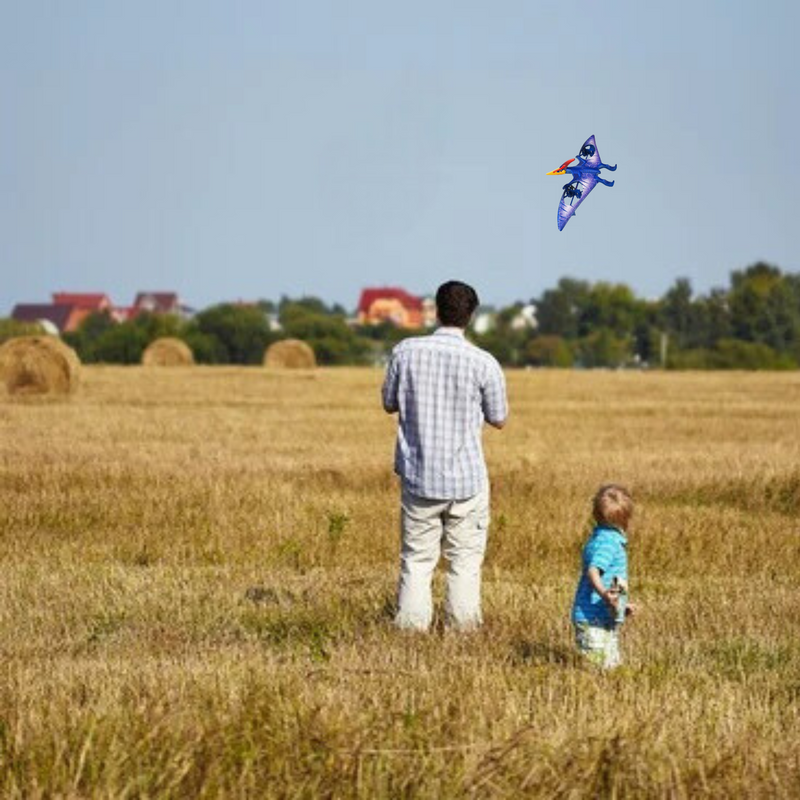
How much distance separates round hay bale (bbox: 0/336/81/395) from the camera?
31.8 m

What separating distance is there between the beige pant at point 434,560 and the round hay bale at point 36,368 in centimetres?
2361

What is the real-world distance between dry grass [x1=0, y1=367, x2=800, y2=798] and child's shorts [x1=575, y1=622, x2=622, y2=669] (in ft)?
0.45

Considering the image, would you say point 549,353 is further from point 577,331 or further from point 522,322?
point 522,322

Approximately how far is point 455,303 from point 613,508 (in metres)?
1.50

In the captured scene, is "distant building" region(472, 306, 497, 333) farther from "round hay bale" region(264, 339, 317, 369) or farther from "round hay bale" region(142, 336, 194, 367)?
"round hay bale" region(264, 339, 317, 369)

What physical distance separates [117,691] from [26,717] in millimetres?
556

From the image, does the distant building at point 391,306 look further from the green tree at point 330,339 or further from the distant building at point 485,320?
the green tree at point 330,339

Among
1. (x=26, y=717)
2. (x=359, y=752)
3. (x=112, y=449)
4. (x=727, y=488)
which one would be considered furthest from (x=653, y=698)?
(x=112, y=449)

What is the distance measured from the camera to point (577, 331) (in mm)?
134125

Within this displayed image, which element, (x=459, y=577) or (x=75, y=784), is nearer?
(x=75, y=784)

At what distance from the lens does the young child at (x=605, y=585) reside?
778 cm

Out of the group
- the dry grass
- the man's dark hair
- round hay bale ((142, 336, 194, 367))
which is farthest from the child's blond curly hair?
round hay bale ((142, 336, 194, 367))

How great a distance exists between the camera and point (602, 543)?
308 inches

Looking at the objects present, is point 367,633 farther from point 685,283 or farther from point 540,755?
point 685,283
